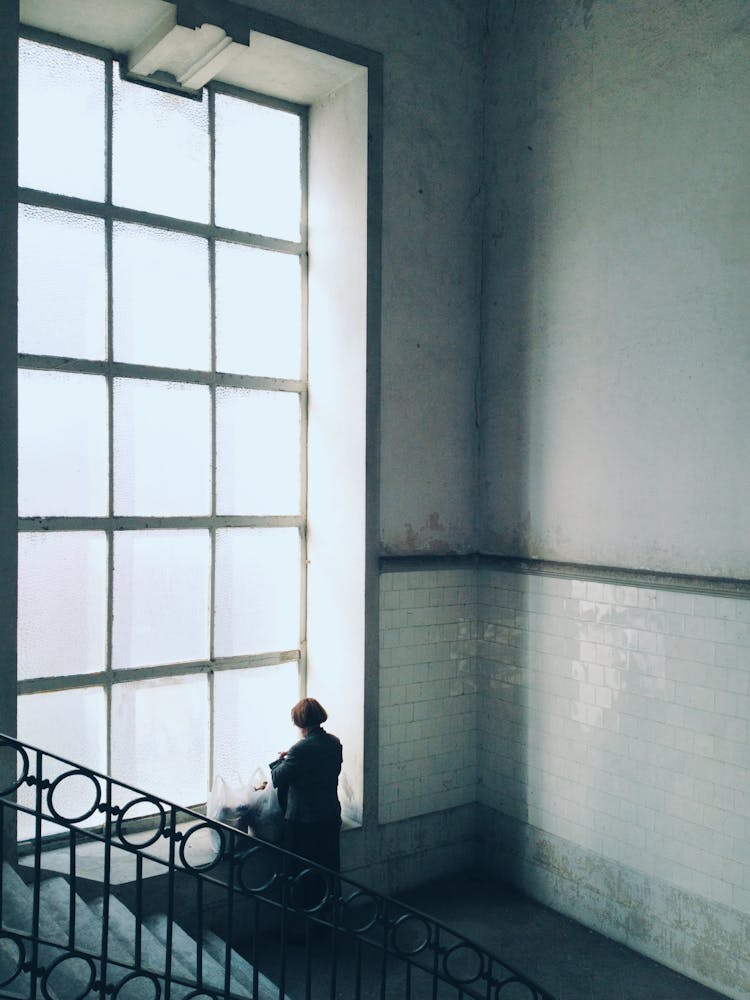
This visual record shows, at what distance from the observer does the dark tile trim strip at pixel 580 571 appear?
4.61 meters

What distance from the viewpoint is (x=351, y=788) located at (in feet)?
18.4

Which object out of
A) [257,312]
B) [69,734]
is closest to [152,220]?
[257,312]

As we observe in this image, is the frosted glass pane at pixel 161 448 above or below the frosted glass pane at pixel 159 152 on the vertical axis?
A: below

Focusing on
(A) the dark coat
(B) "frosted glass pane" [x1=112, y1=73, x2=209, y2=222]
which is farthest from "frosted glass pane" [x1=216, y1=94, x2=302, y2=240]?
(A) the dark coat

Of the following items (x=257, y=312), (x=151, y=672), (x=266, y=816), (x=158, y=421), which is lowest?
(x=266, y=816)

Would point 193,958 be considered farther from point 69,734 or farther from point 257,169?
point 257,169

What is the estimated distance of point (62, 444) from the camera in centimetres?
496

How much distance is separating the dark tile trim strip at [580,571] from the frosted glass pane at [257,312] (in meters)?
1.44

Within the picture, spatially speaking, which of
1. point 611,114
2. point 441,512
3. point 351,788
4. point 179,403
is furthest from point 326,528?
point 611,114

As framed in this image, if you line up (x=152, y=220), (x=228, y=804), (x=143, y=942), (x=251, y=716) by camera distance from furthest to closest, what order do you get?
(x=251, y=716), (x=152, y=220), (x=228, y=804), (x=143, y=942)

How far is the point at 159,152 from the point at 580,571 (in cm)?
346

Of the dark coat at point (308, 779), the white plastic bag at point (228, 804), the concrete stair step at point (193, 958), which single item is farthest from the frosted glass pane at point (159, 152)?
the concrete stair step at point (193, 958)

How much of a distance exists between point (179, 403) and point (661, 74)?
127 inches

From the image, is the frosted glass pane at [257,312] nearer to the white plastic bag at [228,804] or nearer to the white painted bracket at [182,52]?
the white painted bracket at [182,52]
